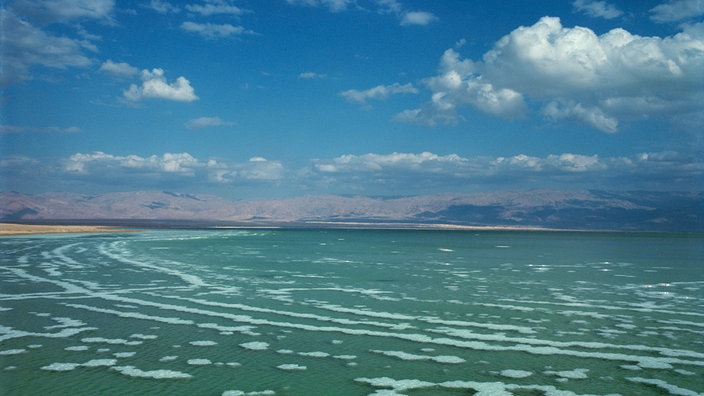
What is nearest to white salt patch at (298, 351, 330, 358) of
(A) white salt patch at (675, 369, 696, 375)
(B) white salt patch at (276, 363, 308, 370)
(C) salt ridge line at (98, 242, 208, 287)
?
(B) white salt patch at (276, 363, 308, 370)

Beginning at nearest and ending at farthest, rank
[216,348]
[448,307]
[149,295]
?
[216,348], [448,307], [149,295]

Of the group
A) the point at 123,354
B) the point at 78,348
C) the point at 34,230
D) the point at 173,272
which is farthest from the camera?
the point at 34,230

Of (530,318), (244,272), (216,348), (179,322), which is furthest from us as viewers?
(244,272)

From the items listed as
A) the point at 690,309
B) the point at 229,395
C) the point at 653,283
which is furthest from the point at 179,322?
the point at 653,283

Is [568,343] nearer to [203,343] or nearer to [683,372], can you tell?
[683,372]

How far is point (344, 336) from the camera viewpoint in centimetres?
1642

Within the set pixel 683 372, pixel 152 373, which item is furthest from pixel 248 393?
pixel 683 372

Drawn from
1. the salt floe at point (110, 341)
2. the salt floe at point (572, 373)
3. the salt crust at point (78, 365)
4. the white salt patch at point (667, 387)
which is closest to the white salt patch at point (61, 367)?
the salt crust at point (78, 365)

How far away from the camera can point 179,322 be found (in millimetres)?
18062

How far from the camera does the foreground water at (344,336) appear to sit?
11.8m

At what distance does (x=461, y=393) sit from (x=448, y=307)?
35.0ft

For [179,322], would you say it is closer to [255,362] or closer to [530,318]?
[255,362]

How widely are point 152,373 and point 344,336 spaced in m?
5.94

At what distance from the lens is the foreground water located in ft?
38.8
